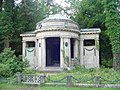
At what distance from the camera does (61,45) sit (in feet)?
94.1

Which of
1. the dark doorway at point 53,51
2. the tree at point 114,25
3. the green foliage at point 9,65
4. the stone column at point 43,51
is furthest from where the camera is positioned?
the dark doorway at point 53,51

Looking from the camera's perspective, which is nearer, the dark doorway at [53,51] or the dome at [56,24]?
the dome at [56,24]

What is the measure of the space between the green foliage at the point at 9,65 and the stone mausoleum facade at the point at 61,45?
460cm

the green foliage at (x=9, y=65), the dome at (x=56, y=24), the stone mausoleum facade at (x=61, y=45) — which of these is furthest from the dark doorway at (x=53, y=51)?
the green foliage at (x=9, y=65)

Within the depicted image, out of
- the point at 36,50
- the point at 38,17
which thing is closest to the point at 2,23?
the point at 36,50

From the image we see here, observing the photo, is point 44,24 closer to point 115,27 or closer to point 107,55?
point 115,27

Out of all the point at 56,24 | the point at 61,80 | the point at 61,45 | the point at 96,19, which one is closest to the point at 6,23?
the point at 56,24

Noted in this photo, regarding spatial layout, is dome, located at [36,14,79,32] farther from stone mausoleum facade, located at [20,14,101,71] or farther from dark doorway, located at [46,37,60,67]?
dark doorway, located at [46,37,60,67]

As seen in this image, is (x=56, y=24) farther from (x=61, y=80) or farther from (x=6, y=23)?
(x=61, y=80)

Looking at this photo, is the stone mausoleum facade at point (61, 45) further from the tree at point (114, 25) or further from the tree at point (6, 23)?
the tree at point (114, 25)

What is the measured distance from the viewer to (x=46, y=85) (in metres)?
17.6

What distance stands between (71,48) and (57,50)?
9.22 feet

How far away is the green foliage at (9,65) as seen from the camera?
1947cm

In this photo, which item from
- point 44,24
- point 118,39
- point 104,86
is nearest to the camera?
point 104,86
